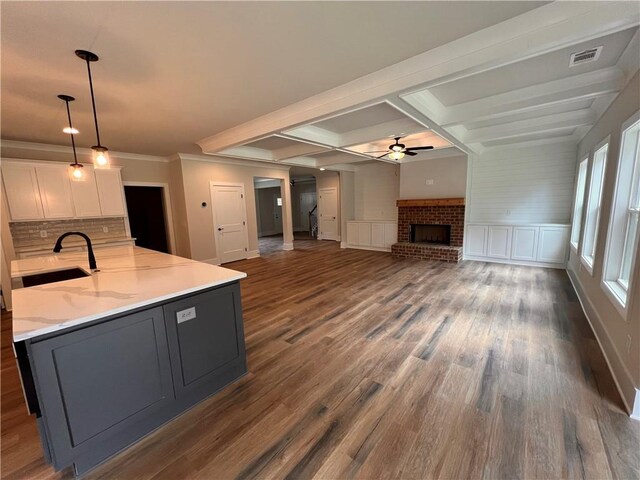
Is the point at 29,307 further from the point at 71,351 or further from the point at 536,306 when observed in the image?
the point at 536,306

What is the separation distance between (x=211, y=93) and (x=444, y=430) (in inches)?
141

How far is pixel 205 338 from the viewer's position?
6.46ft

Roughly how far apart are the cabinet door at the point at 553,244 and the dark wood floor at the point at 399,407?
91.9 inches

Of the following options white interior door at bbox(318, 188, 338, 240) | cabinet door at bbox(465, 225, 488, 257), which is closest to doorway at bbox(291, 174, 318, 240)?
white interior door at bbox(318, 188, 338, 240)

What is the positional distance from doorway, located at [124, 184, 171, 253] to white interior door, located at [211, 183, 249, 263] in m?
1.39

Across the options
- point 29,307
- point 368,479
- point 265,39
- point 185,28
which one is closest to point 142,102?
point 185,28

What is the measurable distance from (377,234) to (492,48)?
5980 mm

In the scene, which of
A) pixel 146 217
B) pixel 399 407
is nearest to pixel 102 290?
pixel 399 407

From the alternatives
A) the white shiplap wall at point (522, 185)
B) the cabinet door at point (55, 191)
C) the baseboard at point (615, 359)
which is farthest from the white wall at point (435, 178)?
the cabinet door at point (55, 191)

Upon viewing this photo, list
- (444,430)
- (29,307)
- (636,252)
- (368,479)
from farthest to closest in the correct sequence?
(636,252), (444,430), (29,307), (368,479)

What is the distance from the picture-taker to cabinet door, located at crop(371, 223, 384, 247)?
7.67 m

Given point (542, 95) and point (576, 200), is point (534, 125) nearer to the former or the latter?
point (542, 95)

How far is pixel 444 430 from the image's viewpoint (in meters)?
1.68

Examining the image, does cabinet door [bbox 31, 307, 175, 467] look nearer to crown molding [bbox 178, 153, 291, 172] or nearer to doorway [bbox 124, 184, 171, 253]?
crown molding [bbox 178, 153, 291, 172]
